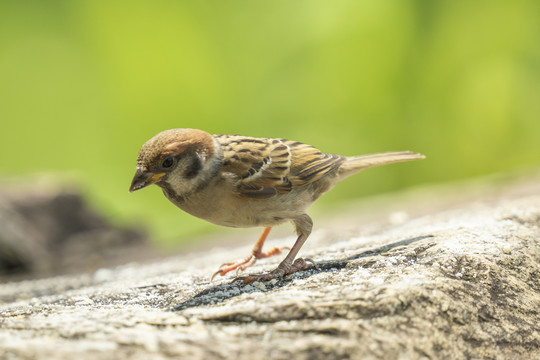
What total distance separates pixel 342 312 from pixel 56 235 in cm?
526

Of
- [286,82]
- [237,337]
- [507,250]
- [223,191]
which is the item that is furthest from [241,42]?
[237,337]

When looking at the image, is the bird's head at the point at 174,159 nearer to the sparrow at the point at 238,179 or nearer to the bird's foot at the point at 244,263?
the sparrow at the point at 238,179

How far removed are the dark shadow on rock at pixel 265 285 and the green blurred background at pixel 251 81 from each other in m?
3.75

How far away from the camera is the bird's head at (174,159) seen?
301 centimetres

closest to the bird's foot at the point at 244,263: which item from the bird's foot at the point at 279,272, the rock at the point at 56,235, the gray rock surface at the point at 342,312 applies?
the gray rock surface at the point at 342,312

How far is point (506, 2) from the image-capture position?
6664 mm

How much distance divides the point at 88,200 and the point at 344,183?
3.27 m

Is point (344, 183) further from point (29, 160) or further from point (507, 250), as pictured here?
point (507, 250)

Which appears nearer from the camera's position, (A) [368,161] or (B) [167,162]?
(B) [167,162]

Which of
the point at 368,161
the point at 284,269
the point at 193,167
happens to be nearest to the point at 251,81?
the point at 368,161

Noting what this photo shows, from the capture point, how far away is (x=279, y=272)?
9.48 feet

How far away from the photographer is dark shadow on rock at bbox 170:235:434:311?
2.46m

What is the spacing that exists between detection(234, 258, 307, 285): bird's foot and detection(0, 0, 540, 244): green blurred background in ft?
12.8

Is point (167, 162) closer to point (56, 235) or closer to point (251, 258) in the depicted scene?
point (251, 258)
